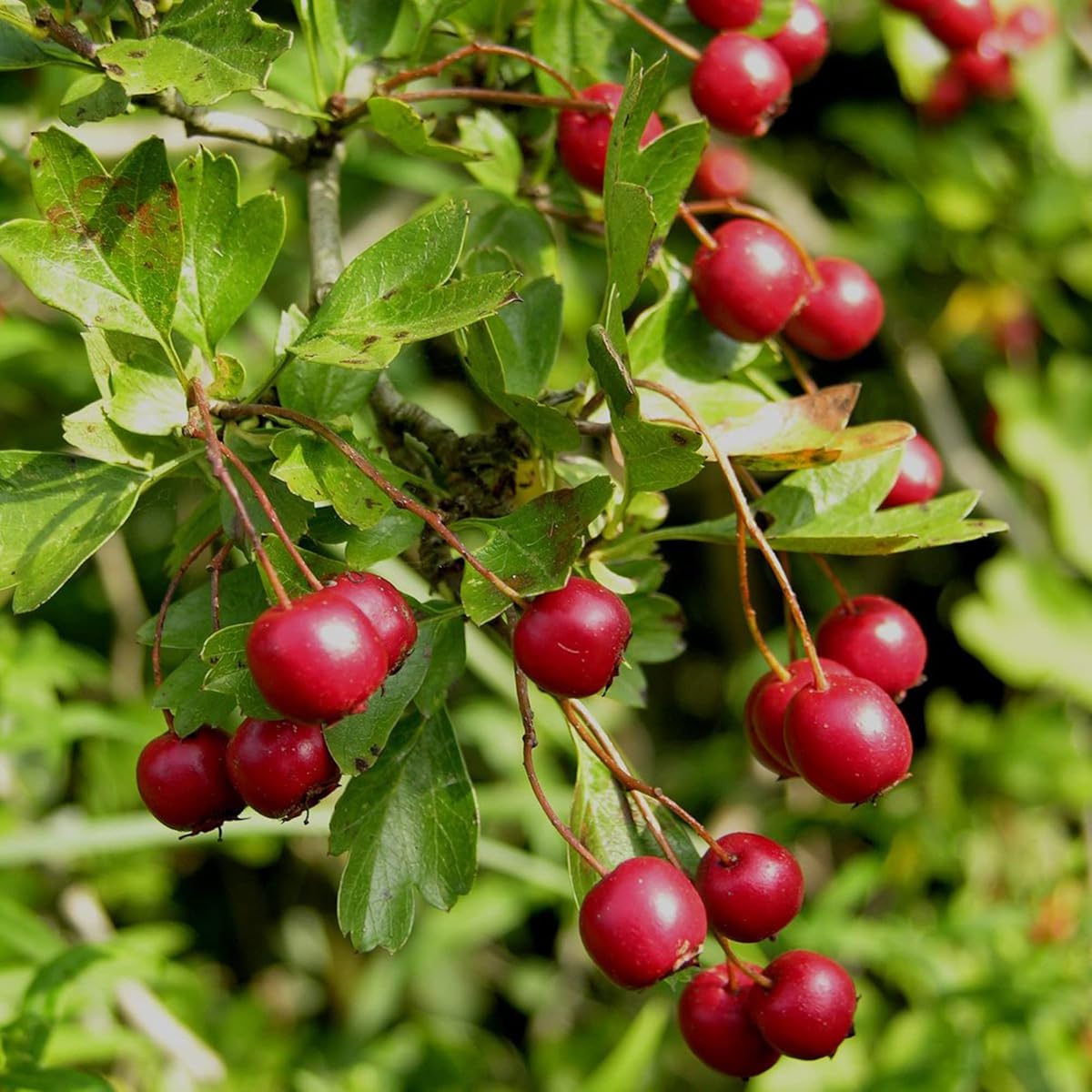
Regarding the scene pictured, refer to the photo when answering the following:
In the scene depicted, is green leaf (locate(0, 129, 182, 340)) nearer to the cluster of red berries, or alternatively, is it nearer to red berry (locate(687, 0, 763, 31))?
the cluster of red berries

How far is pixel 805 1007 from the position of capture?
0.94 metres

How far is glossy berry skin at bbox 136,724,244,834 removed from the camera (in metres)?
0.90

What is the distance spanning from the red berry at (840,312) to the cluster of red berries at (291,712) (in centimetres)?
53

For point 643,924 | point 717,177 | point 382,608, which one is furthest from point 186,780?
point 717,177

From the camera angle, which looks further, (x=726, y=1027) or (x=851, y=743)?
(x=726, y=1027)

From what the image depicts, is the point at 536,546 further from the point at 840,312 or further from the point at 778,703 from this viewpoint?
the point at 840,312

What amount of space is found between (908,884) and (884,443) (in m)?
1.60

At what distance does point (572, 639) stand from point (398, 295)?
271 mm

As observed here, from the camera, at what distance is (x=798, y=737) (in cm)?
90

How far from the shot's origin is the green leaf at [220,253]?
946 mm

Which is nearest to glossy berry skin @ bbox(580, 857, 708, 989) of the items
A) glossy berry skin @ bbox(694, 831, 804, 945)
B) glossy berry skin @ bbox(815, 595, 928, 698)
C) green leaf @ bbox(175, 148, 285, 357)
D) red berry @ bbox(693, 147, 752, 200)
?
glossy berry skin @ bbox(694, 831, 804, 945)

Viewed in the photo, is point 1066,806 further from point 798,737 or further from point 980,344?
point 798,737

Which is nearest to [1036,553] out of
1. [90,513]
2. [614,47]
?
[614,47]

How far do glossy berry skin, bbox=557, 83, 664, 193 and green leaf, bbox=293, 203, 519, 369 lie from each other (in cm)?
24
